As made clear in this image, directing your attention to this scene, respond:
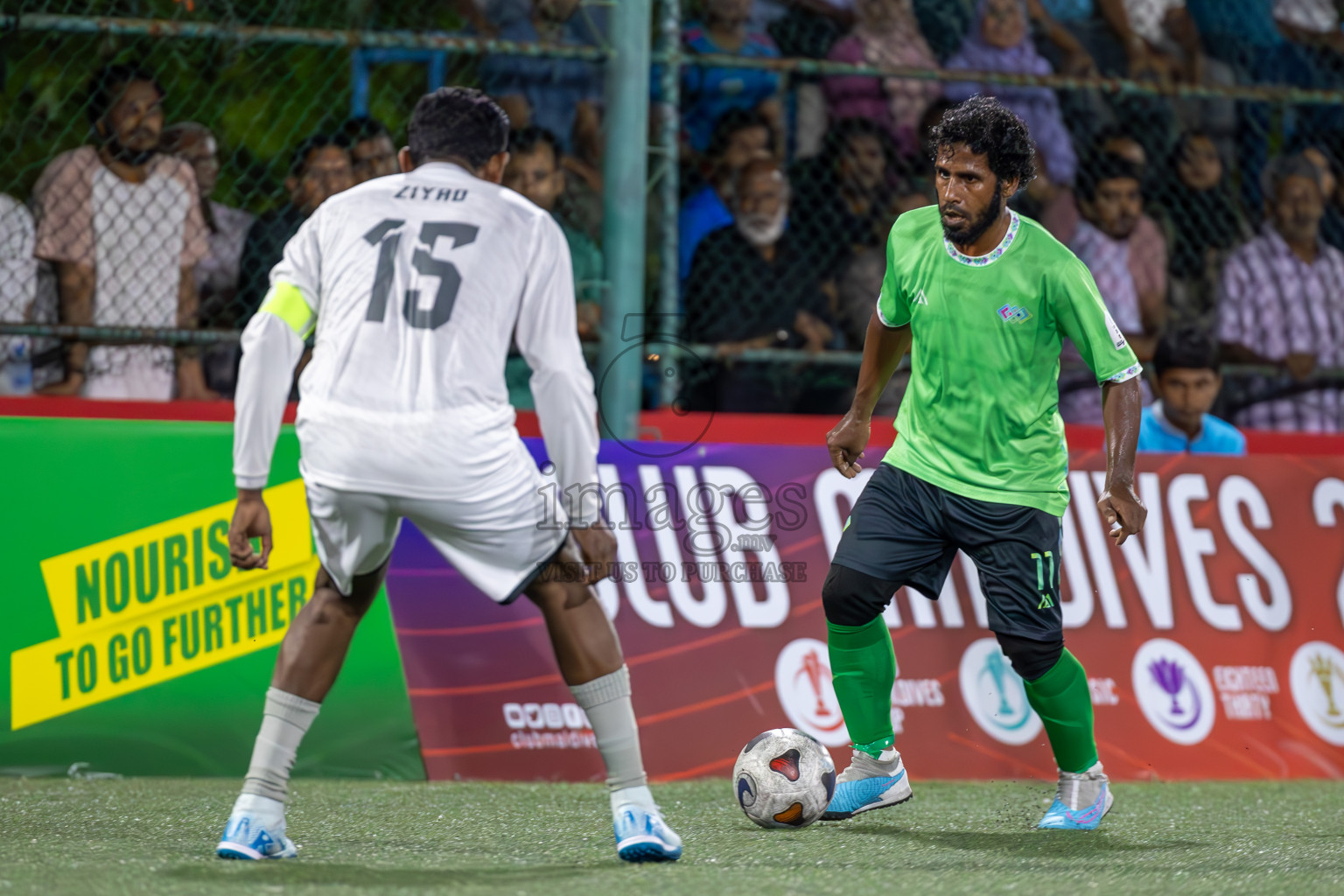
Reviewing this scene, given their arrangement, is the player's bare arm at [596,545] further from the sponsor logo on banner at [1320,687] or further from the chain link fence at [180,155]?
the sponsor logo on banner at [1320,687]

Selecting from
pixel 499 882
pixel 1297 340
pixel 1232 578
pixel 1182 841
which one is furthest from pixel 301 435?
pixel 1297 340

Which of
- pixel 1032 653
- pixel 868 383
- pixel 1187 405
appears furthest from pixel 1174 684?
pixel 868 383

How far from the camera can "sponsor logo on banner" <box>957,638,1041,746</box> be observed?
587 cm

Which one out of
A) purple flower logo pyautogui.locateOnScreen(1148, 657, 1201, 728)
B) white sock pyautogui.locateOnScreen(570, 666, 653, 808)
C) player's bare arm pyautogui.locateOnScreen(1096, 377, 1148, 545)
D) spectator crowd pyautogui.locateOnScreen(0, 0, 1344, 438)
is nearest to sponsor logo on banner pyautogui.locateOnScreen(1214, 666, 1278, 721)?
purple flower logo pyautogui.locateOnScreen(1148, 657, 1201, 728)

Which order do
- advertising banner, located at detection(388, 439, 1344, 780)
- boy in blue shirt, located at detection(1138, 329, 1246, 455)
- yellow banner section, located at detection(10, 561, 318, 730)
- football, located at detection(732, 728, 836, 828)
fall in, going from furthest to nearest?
boy in blue shirt, located at detection(1138, 329, 1246, 455) < advertising banner, located at detection(388, 439, 1344, 780) < yellow banner section, located at detection(10, 561, 318, 730) < football, located at detection(732, 728, 836, 828)

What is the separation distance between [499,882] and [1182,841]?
2.06 metres

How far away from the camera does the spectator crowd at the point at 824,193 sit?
609cm

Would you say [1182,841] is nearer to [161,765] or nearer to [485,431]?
[485,431]

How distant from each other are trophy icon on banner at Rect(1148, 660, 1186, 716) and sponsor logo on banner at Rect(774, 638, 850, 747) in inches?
49.1

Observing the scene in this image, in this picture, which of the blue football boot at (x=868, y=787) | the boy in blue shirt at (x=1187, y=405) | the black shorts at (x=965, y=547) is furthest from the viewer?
the boy in blue shirt at (x=1187, y=405)

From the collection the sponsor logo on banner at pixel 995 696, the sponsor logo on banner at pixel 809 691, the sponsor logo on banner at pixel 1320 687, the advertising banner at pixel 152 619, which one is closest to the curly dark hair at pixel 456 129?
the advertising banner at pixel 152 619

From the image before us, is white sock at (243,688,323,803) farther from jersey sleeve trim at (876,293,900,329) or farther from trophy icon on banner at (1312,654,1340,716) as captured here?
trophy icon on banner at (1312,654,1340,716)

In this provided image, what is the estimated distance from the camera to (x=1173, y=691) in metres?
6.00

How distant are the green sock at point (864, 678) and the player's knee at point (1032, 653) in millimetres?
352
